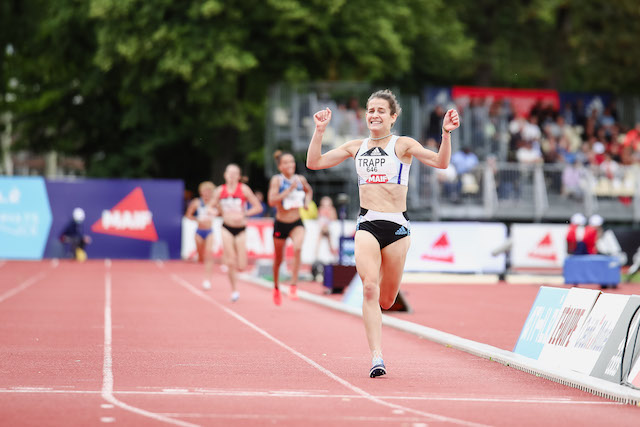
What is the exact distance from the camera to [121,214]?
39.7 meters

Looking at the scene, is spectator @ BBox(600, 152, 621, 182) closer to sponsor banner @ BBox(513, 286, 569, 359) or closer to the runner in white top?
sponsor banner @ BBox(513, 286, 569, 359)

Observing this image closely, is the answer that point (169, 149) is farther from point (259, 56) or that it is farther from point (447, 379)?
point (447, 379)

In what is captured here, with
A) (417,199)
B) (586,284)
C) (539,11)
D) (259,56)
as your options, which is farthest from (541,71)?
(586,284)

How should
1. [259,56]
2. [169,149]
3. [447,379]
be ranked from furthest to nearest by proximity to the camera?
[169,149] < [259,56] < [447,379]

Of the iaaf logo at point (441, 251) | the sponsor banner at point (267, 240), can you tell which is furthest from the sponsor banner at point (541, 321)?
the sponsor banner at point (267, 240)

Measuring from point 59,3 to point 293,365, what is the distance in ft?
126

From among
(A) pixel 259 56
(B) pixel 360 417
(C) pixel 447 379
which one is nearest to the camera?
(B) pixel 360 417

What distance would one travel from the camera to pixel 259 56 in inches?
1697

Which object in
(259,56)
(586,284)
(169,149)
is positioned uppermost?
(259,56)

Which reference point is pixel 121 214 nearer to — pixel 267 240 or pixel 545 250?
pixel 267 240

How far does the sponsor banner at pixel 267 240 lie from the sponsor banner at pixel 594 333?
21687 mm

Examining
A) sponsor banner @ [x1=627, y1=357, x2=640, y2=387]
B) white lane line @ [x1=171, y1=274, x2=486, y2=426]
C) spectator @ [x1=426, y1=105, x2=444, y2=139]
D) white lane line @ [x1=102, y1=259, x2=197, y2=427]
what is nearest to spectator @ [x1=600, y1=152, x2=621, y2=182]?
spectator @ [x1=426, y1=105, x2=444, y2=139]

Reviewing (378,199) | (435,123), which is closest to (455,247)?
(435,123)

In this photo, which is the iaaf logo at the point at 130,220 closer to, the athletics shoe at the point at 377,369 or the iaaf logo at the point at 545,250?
the iaaf logo at the point at 545,250
